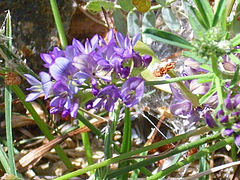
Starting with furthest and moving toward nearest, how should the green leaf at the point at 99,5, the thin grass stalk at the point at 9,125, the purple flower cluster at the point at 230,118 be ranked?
the green leaf at the point at 99,5
the thin grass stalk at the point at 9,125
the purple flower cluster at the point at 230,118

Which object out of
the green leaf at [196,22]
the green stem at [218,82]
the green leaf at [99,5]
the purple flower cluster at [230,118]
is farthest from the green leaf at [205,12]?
the green leaf at [99,5]

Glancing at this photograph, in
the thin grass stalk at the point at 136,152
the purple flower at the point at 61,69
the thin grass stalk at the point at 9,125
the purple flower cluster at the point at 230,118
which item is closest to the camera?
the purple flower cluster at the point at 230,118

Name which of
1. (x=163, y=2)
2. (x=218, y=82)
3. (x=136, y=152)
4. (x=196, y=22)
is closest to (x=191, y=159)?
(x=136, y=152)

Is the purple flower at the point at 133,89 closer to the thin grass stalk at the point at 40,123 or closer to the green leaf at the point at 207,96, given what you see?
the green leaf at the point at 207,96

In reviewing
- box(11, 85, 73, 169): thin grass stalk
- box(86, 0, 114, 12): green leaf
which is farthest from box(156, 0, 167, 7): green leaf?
box(11, 85, 73, 169): thin grass stalk

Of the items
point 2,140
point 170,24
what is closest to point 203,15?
point 170,24

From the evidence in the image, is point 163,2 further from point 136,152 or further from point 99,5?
point 136,152

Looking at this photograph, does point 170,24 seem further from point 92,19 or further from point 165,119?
point 92,19
